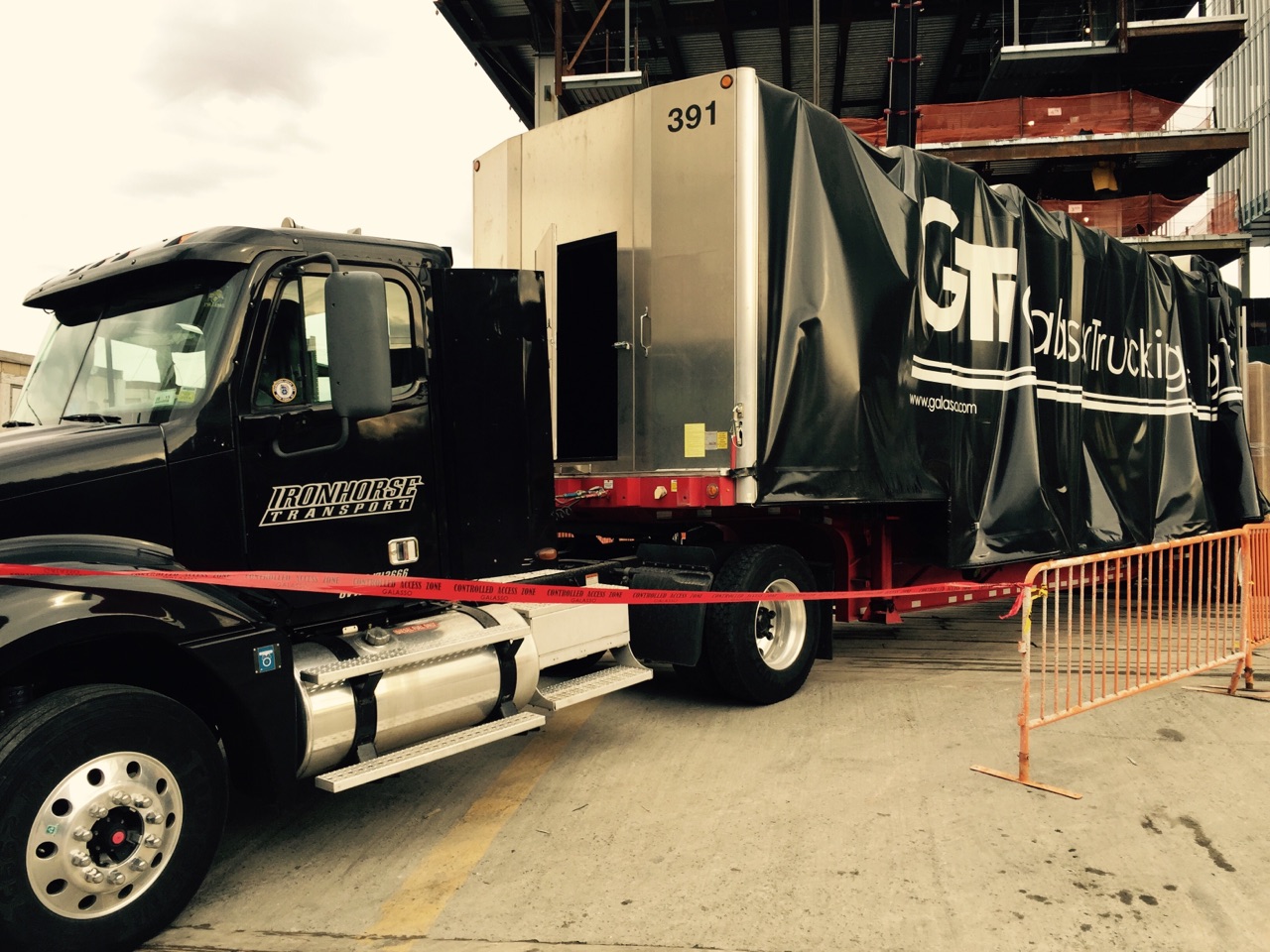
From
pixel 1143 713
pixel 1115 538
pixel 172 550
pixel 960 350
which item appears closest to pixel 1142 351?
pixel 1115 538

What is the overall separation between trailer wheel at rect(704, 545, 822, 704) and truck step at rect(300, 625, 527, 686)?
67.7 inches

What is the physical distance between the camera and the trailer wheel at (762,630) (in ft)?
19.7

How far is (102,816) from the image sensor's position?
316cm

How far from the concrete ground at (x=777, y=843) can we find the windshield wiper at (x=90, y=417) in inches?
76.5

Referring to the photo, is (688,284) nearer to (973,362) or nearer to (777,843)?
(973,362)

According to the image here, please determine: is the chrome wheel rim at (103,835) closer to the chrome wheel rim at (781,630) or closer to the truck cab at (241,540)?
the truck cab at (241,540)

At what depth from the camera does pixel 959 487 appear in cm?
706

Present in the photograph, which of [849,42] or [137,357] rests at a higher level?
[849,42]

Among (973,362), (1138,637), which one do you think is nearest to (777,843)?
(1138,637)

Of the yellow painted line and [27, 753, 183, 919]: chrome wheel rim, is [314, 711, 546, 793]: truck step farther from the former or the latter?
[27, 753, 183, 919]: chrome wheel rim

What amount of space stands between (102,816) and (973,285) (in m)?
6.54

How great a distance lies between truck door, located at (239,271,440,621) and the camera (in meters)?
3.94

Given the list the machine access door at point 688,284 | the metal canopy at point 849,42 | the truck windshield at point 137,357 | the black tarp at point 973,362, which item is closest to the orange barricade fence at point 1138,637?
the black tarp at point 973,362

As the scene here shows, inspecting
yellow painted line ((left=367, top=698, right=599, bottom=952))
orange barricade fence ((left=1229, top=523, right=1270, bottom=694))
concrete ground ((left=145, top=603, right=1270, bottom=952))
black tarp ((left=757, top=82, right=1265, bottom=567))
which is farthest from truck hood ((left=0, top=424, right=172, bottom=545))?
orange barricade fence ((left=1229, top=523, right=1270, bottom=694))
